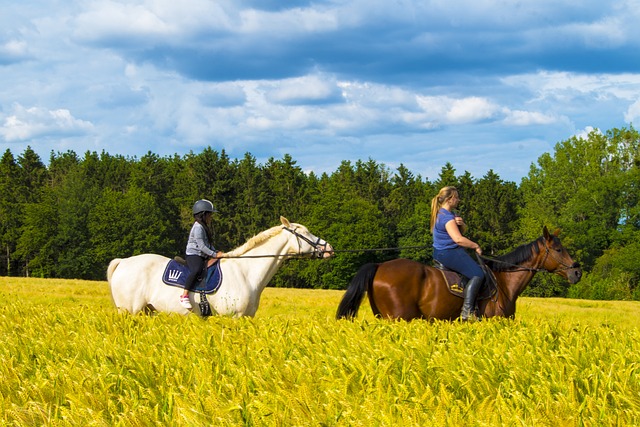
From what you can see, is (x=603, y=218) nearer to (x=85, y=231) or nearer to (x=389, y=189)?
(x=389, y=189)

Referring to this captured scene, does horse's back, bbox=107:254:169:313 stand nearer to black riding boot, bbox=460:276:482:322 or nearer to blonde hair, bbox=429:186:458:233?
blonde hair, bbox=429:186:458:233

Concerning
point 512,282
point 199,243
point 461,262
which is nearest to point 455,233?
point 461,262

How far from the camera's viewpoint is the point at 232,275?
12328 millimetres

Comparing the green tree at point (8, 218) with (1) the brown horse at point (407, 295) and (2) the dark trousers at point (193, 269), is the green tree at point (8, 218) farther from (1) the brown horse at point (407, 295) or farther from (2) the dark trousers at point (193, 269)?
(1) the brown horse at point (407, 295)

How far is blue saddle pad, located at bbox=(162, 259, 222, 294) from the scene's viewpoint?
12.1 meters

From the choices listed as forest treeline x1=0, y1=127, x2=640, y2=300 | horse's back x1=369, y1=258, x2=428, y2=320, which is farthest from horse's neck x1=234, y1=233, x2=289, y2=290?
forest treeline x1=0, y1=127, x2=640, y2=300

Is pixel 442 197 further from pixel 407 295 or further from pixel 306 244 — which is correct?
pixel 306 244

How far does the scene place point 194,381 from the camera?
561cm

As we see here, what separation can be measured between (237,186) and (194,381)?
91.8 metres

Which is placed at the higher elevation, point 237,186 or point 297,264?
point 237,186

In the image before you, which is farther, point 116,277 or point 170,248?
point 170,248

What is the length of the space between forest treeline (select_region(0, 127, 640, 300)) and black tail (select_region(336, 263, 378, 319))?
224 feet

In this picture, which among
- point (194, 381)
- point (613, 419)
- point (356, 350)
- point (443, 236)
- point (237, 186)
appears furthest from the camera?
point (237, 186)

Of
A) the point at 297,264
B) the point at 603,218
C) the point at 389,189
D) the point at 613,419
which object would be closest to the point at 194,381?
the point at 613,419
